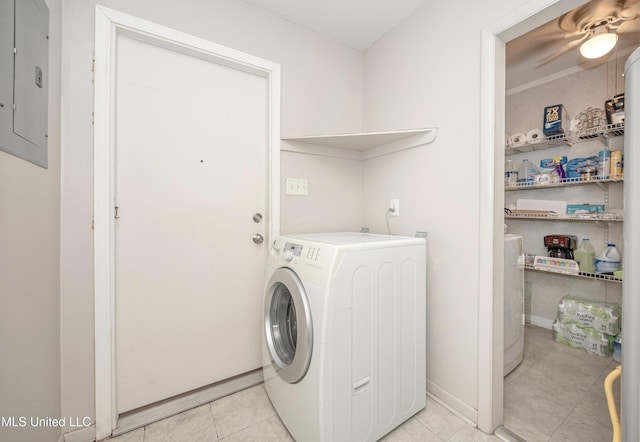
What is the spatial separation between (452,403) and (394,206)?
121 centimetres

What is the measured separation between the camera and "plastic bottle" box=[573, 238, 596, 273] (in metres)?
2.17

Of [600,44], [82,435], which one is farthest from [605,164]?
[82,435]

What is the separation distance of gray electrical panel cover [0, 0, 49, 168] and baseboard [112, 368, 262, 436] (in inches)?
51.7

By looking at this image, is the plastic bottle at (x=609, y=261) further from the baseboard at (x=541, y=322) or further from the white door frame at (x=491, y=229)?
the white door frame at (x=491, y=229)

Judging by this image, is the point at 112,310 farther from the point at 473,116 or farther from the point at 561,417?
the point at 561,417

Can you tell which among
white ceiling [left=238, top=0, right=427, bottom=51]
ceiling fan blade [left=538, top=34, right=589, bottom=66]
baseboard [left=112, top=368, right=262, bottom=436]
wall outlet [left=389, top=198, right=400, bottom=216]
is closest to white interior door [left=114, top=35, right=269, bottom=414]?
baseboard [left=112, top=368, right=262, bottom=436]

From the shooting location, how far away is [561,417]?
4.62 feet

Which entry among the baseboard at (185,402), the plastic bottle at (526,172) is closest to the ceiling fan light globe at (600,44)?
the plastic bottle at (526,172)

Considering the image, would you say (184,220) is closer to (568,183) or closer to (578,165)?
(568,183)

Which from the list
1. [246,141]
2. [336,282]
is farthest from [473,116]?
[246,141]

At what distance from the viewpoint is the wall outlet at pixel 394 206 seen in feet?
5.93

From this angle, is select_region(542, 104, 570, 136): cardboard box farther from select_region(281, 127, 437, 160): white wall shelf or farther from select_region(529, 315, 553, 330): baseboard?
select_region(529, 315, 553, 330): baseboard

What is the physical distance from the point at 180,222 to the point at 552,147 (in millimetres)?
3315

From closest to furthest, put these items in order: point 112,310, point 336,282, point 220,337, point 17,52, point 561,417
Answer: point 17,52 → point 336,282 → point 112,310 → point 561,417 → point 220,337
